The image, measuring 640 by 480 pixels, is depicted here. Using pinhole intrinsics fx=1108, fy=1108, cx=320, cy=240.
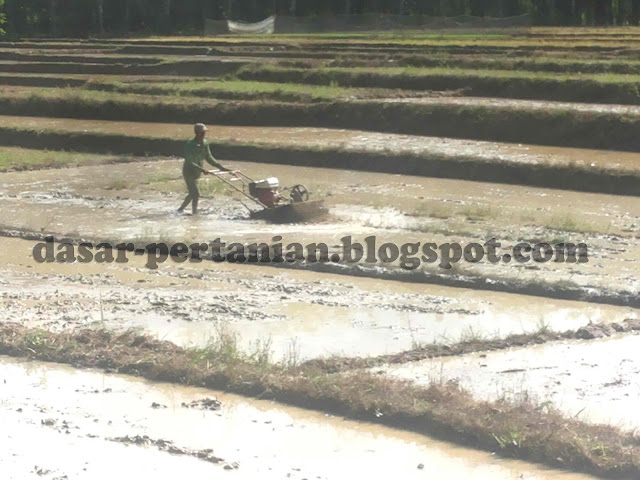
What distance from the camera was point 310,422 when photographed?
5.69m

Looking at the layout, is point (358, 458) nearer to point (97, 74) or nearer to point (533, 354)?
point (533, 354)

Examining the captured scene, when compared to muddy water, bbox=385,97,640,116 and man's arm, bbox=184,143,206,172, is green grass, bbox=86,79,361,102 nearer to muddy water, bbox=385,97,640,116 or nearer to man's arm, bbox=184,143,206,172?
muddy water, bbox=385,97,640,116

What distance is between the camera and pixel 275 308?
26.6 feet

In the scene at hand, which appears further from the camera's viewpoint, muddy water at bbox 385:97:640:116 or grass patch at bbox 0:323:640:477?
muddy water at bbox 385:97:640:116

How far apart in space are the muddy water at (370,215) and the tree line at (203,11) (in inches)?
917

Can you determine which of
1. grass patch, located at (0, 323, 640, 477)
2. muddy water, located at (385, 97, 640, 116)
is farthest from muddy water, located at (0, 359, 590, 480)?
muddy water, located at (385, 97, 640, 116)

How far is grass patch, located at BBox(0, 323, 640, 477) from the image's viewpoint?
4.99m

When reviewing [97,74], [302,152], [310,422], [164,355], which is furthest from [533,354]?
[97,74]

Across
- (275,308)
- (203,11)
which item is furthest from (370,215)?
(203,11)

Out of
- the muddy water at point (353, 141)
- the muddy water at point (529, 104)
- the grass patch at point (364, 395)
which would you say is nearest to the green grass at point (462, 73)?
the muddy water at point (529, 104)

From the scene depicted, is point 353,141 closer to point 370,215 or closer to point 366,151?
point 366,151

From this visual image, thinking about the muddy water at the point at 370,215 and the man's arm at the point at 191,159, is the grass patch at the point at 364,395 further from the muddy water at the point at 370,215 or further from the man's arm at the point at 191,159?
the man's arm at the point at 191,159

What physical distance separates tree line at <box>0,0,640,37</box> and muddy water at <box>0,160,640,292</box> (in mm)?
23293

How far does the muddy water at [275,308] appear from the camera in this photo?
730 cm
